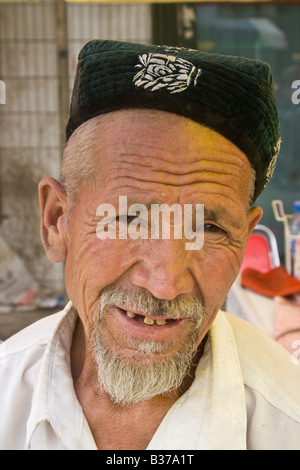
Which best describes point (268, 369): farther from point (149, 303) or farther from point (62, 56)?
point (62, 56)

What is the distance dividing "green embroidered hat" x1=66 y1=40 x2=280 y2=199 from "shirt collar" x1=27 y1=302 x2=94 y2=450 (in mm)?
567

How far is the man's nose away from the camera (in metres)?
1.04

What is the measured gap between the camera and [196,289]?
44.5 inches

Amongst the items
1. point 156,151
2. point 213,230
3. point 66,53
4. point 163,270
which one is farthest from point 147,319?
point 66,53

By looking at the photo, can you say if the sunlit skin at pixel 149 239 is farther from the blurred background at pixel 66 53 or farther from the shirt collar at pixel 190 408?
the blurred background at pixel 66 53

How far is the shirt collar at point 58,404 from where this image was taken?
1.15 meters

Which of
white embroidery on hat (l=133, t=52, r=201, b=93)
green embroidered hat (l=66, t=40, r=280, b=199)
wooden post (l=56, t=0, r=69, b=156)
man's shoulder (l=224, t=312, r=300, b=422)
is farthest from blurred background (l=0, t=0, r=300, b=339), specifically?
white embroidery on hat (l=133, t=52, r=201, b=93)

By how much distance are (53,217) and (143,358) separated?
0.42 meters

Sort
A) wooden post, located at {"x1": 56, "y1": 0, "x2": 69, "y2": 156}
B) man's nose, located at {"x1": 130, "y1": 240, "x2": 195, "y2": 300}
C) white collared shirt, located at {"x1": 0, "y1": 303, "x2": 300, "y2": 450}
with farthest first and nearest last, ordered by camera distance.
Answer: wooden post, located at {"x1": 56, "y1": 0, "x2": 69, "y2": 156} < white collared shirt, located at {"x1": 0, "y1": 303, "x2": 300, "y2": 450} < man's nose, located at {"x1": 130, "y1": 240, "x2": 195, "y2": 300}

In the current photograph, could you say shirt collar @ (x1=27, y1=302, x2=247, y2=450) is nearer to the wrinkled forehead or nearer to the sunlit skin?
the sunlit skin

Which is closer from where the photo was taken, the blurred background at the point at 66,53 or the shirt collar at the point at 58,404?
the shirt collar at the point at 58,404

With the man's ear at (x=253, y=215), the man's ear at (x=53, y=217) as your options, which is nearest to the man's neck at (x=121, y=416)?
the man's ear at (x=53, y=217)

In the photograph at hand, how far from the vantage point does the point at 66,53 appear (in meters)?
4.44
